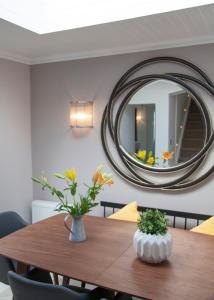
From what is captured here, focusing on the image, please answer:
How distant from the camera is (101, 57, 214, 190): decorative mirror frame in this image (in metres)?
2.82

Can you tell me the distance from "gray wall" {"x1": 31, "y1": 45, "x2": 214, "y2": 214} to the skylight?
2.54ft

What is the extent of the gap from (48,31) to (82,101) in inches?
37.1

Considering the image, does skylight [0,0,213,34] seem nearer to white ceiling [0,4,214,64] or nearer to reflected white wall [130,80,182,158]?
white ceiling [0,4,214,64]

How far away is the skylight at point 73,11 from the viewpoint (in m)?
2.25

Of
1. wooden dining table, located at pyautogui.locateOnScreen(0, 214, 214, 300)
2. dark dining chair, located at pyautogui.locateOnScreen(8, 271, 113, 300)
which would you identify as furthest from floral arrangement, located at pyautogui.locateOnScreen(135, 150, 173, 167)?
dark dining chair, located at pyautogui.locateOnScreen(8, 271, 113, 300)

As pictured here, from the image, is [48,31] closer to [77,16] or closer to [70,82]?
[77,16]

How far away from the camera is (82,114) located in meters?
3.43

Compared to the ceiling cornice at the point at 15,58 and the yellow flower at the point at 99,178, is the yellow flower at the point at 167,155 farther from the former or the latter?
the ceiling cornice at the point at 15,58

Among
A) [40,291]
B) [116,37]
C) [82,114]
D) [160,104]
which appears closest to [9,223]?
[40,291]

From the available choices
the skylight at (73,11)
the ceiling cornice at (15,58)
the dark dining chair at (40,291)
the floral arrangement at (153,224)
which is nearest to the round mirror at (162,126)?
the skylight at (73,11)

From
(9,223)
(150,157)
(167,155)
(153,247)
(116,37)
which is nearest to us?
(153,247)

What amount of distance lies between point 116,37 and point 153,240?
1942mm

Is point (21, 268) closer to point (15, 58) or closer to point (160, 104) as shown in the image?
point (160, 104)

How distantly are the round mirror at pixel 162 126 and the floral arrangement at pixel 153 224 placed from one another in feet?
4.17
